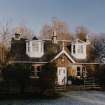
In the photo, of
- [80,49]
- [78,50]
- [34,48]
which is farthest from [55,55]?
[80,49]

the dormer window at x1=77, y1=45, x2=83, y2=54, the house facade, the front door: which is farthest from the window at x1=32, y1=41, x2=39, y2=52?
the dormer window at x1=77, y1=45, x2=83, y2=54

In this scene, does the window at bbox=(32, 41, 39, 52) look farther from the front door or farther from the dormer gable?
the dormer gable

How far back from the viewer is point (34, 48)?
38750 mm

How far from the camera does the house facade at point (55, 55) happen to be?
37.0 m

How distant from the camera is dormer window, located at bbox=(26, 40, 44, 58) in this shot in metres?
38.5

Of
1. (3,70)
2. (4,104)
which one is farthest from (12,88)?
(4,104)

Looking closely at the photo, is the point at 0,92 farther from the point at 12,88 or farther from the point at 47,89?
the point at 47,89

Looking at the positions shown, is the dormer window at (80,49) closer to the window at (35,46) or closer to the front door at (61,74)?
the front door at (61,74)

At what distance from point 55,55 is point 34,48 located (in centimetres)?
344

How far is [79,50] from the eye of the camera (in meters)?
39.2

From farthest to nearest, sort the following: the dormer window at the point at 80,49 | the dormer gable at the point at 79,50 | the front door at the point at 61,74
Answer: the dormer window at the point at 80,49
the dormer gable at the point at 79,50
the front door at the point at 61,74

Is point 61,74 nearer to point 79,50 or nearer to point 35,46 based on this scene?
point 79,50

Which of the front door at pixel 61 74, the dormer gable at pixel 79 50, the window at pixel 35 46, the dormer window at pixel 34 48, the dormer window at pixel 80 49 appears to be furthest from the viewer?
the dormer window at pixel 80 49

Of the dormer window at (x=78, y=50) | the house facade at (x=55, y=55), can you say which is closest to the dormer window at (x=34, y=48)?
the house facade at (x=55, y=55)
